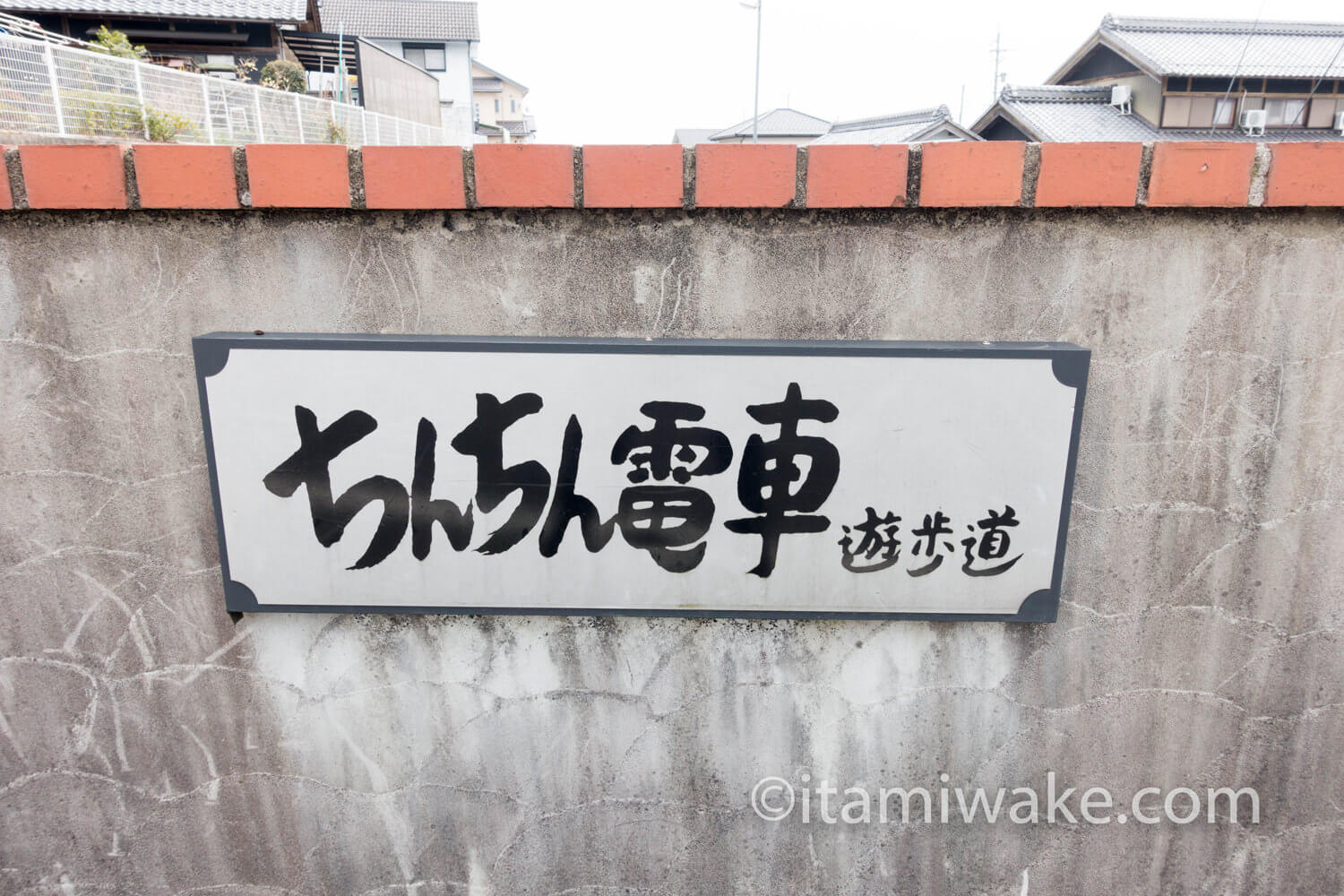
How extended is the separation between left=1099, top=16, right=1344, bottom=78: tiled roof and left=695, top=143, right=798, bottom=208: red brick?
2217 cm

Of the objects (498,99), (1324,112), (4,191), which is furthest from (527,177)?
(498,99)

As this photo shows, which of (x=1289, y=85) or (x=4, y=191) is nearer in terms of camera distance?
(x=4, y=191)

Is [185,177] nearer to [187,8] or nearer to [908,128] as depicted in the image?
[908,128]

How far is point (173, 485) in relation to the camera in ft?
7.62

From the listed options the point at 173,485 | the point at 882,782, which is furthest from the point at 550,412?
the point at 882,782

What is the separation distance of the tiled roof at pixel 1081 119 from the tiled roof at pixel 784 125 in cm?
1790

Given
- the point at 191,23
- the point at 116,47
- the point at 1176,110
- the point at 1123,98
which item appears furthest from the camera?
the point at 191,23

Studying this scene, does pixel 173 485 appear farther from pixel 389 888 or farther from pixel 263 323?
pixel 389 888

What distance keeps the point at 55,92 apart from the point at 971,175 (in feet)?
35.7

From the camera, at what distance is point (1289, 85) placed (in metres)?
18.8

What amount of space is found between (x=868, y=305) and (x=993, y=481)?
644 millimetres

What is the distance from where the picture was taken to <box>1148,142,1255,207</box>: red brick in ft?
6.71

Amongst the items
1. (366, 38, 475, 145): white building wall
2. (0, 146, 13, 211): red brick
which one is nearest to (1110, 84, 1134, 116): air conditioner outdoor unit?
(0, 146, 13, 211): red brick

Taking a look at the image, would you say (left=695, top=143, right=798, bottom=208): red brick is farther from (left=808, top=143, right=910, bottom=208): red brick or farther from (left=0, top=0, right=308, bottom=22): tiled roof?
(left=0, top=0, right=308, bottom=22): tiled roof
